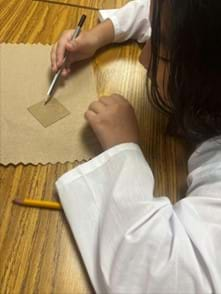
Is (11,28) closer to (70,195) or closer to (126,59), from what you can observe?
(126,59)

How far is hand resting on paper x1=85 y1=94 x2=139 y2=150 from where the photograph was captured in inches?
24.3

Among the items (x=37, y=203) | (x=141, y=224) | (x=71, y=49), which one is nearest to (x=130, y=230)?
(x=141, y=224)

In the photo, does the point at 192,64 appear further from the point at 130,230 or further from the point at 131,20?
the point at 131,20

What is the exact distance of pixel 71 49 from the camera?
2.46ft

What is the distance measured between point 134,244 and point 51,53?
44 cm

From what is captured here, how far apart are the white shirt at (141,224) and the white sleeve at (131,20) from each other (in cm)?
33

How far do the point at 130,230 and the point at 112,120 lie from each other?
0.22 meters

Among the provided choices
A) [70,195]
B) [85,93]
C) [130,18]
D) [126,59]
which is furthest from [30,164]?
[130,18]

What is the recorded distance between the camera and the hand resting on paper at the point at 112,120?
62cm

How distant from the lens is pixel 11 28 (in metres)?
0.82

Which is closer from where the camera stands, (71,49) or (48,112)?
(48,112)

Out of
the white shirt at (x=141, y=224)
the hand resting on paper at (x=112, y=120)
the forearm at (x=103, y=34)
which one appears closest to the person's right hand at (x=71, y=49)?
the forearm at (x=103, y=34)

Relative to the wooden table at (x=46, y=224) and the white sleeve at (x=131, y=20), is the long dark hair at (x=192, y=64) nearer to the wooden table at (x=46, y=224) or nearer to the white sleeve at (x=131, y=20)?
the wooden table at (x=46, y=224)

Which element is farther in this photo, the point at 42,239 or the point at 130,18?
the point at 130,18
